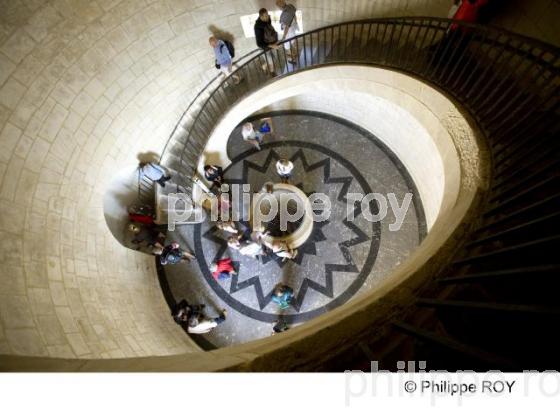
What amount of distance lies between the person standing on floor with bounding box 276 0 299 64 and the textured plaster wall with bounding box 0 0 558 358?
0.39 meters

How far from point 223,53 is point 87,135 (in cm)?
301

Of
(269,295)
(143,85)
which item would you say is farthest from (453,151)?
(143,85)

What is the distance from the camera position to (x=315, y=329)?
2.49m

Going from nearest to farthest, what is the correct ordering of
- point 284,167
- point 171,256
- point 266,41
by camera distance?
point 266,41
point 171,256
point 284,167

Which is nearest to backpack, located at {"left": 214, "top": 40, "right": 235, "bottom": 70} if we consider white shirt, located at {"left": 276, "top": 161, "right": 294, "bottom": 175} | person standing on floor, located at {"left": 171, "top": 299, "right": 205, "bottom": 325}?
white shirt, located at {"left": 276, "top": 161, "right": 294, "bottom": 175}

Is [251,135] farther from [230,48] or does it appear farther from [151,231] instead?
[151,231]

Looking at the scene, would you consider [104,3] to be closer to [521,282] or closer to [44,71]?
[44,71]

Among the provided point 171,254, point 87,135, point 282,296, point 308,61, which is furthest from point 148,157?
point 282,296

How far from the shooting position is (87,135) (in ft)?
17.7

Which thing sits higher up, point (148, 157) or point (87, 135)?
point (148, 157)

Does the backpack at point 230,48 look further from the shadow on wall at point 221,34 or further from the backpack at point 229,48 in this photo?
the shadow on wall at point 221,34

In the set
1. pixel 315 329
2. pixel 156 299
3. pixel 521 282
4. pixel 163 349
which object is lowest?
pixel 163 349

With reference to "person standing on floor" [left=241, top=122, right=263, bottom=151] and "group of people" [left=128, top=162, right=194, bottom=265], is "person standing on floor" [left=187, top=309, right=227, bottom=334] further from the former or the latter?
"person standing on floor" [left=241, top=122, right=263, bottom=151]

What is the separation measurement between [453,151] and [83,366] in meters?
4.86
